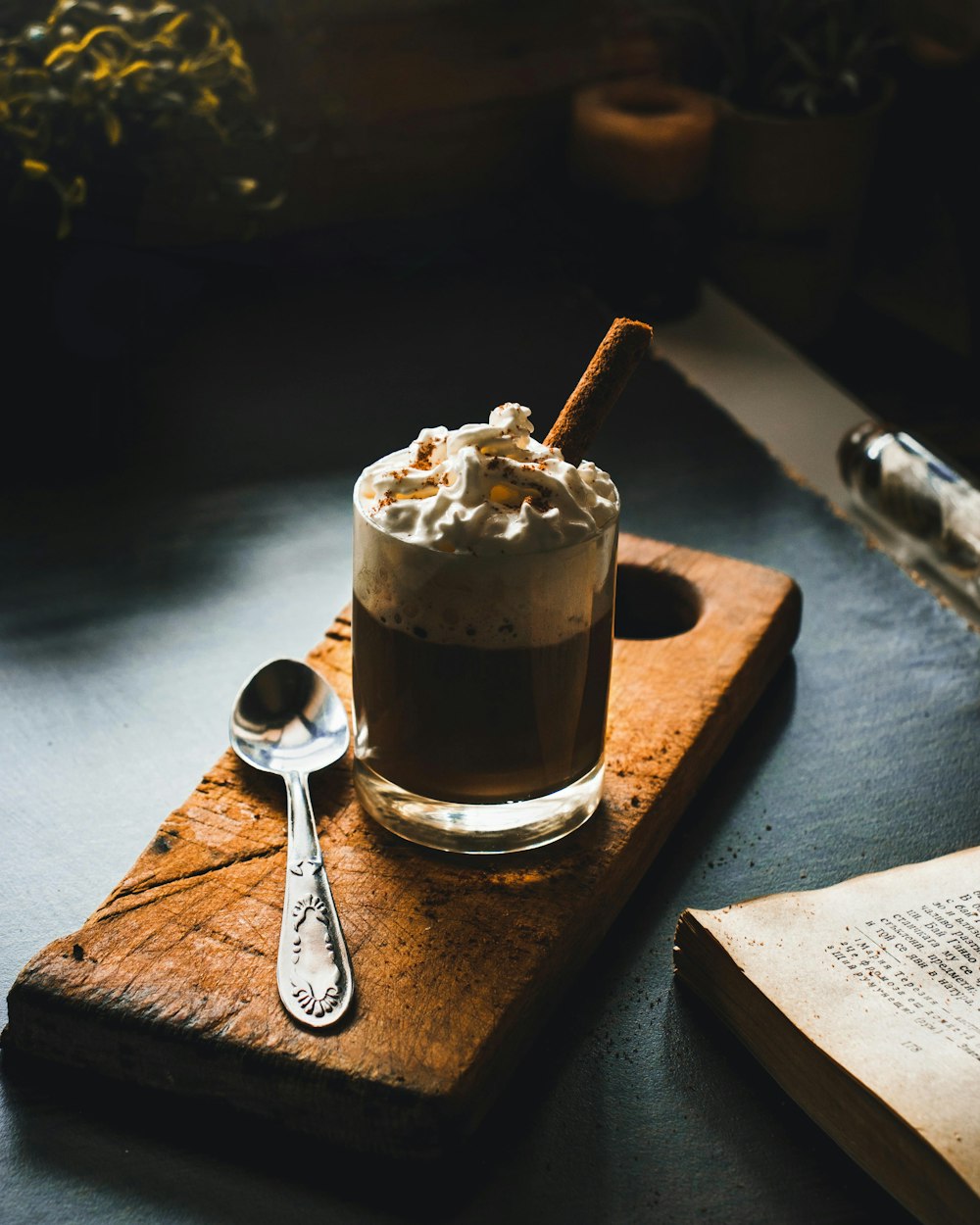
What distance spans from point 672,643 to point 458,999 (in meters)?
0.41

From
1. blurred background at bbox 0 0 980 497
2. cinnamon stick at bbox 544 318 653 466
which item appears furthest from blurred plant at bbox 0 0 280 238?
cinnamon stick at bbox 544 318 653 466

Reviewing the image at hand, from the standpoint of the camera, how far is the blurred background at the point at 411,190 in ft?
4.56

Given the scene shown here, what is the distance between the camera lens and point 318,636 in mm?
1136

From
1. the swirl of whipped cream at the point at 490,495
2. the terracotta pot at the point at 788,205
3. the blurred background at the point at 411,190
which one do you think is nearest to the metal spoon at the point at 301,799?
the swirl of whipped cream at the point at 490,495

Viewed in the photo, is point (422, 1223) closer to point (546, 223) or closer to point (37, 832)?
point (37, 832)

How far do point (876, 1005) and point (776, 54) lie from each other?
188 centimetres

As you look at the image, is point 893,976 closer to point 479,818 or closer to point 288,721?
point 479,818

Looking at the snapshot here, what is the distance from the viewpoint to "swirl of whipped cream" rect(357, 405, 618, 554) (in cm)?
74

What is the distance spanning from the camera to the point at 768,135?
200 cm

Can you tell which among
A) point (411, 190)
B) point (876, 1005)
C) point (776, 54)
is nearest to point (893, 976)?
point (876, 1005)

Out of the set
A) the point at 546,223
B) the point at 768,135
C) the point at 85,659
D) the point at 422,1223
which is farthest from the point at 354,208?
the point at 422,1223

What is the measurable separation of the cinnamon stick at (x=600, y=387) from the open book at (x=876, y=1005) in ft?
0.97

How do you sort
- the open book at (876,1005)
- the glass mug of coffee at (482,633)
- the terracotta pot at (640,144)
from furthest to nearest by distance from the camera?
the terracotta pot at (640,144) → the glass mug of coffee at (482,633) → the open book at (876,1005)

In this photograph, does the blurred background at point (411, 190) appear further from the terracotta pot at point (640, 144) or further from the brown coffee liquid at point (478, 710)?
the brown coffee liquid at point (478, 710)
